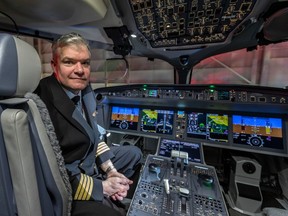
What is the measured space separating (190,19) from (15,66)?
3.65 feet

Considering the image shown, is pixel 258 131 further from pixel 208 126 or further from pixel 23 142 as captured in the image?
pixel 23 142

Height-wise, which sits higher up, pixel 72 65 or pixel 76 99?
pixel 72 65

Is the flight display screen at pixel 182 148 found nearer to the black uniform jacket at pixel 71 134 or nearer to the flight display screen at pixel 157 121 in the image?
the flight display screen at pixel 157 121

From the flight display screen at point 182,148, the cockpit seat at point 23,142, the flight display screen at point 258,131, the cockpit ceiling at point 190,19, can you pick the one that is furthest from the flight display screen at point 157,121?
the cockpit seat at point 23,142

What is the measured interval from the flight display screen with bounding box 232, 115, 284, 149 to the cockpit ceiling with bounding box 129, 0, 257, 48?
0.79m

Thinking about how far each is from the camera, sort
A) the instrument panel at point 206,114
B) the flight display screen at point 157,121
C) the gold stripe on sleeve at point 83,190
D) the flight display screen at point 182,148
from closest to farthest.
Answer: the gold stripe on sleeve at point 83,190 < the instrument panel at point 206,114 < the flight display screen at point 182,148 < the flight display screen at point 157,121

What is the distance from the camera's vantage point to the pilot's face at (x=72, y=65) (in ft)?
3.25

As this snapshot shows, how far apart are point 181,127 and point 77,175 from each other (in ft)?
3.81

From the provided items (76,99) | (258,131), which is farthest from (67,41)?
(258,131)

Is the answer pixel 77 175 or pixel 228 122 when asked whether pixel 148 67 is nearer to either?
pixel 228 122

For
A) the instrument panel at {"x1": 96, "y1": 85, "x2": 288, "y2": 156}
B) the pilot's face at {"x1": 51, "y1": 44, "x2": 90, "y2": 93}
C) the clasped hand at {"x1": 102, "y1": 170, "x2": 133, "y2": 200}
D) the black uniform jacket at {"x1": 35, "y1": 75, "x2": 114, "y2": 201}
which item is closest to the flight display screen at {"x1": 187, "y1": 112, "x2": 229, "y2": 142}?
the instrument panel at {"x1": 96, "y1": 85, "x2": 288, "y2": 156}

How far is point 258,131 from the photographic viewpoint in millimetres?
1491

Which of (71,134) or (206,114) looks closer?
(71,134)

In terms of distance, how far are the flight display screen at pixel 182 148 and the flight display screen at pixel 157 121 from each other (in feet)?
0.43
